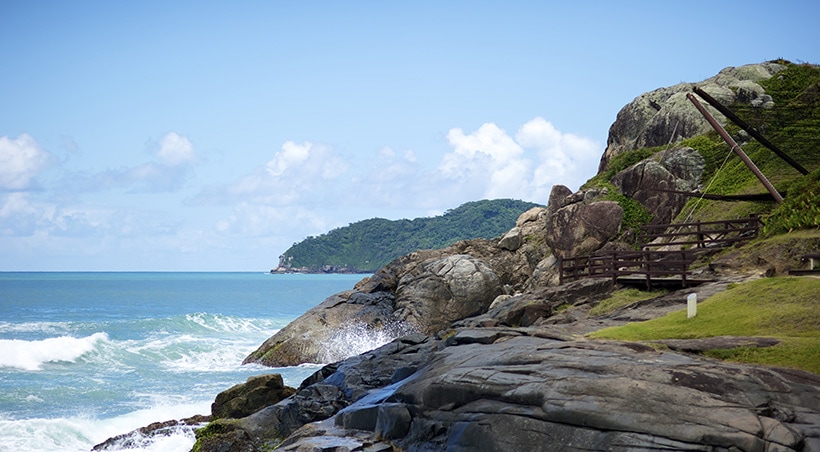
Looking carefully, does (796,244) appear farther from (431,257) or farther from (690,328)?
(431,257)

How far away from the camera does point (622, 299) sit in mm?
27906

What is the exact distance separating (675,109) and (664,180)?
9.32 meters

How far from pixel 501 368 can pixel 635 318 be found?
9.29 m

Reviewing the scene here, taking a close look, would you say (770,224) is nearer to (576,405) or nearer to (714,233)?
(714,233)

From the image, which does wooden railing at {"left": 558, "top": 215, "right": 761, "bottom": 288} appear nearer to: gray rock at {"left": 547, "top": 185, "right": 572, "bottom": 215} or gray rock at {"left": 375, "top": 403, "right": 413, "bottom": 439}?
gray rock at {"left": 547, "top": 185, "right": 572, "bottom": 215}

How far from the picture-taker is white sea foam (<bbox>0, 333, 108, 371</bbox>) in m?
41.1

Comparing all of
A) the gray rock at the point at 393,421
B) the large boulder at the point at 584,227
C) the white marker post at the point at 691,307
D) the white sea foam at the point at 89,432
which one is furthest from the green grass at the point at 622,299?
the white sea foam at the point at 89,432

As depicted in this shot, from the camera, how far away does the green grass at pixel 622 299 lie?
27078 millimetres

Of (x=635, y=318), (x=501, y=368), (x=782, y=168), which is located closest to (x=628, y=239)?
(x=782, y=168)

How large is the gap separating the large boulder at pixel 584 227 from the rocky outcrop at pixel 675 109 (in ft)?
31.6

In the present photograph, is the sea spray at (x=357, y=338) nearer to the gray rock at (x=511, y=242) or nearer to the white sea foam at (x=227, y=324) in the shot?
the gray rock at (x=511, y=242)

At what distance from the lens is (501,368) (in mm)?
16266

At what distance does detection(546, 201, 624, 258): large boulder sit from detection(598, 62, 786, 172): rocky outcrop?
962 cm

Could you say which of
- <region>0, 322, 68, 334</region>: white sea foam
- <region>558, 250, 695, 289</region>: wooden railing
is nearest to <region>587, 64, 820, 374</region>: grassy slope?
<region>558, 250, 695, 289</region>: wooden railing
